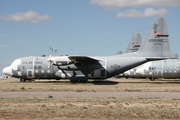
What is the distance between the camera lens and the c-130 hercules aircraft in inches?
1337

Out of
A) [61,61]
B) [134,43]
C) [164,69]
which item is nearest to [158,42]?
[164,69]

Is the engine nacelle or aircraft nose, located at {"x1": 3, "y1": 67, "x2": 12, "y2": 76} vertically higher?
the engine nacelle

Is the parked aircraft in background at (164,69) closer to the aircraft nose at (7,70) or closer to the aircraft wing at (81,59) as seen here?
the aircraft wing at (81,59)

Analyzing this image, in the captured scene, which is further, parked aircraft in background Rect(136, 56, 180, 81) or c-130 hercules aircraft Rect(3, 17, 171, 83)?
parked aircraft in background Rect(136, 56, 180, 81)

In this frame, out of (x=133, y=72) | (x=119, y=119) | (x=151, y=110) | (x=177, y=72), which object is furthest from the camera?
(x=133, y=72)

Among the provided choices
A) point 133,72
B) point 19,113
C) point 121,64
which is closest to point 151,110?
point 19,113

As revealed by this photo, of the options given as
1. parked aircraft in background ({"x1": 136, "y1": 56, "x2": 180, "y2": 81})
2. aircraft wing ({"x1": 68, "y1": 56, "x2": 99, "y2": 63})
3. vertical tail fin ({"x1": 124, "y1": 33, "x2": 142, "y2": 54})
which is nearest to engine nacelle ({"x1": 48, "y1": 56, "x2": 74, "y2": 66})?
aircraft wing ({"x1": 68, "y1": 56, "x2": 99, "y2": 63})

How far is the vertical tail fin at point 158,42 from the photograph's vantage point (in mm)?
34062

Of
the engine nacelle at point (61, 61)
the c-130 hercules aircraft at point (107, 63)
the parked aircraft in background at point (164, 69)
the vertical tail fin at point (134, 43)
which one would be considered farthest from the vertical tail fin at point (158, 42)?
the vertical tail fin at point (134, 43)

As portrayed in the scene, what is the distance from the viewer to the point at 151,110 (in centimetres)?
1296

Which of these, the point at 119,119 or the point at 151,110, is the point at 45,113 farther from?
the point at 151,110

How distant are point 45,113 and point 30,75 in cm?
2502

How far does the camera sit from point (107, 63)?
114 ft

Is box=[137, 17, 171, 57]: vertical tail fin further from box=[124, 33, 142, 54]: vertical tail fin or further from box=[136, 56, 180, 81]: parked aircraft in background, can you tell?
box=[124, 33, 142, 54]: vertical tail fin
